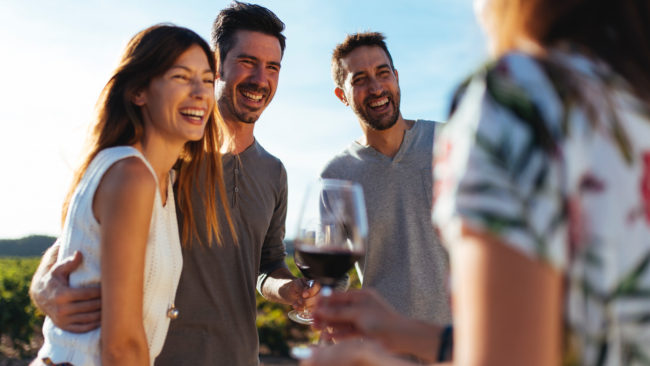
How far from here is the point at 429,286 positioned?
3.74 m

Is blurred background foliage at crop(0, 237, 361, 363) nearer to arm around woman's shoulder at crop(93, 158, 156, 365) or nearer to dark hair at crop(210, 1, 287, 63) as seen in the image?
dark hair at crop(210, 1, 287, 63)

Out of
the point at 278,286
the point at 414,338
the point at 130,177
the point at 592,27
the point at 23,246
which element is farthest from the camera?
the point at 23,246

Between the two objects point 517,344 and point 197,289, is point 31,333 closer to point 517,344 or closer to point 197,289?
point 197,289

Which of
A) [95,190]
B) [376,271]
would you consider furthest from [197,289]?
[376,271]

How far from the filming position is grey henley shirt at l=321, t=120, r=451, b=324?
3.73 m

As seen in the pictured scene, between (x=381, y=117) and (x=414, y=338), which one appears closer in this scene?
(x=414, y=338)

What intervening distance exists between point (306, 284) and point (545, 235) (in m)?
2.04

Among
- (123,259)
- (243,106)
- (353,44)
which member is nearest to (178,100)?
(123,259)

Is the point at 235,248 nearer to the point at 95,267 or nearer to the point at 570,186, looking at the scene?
the point at 95,267

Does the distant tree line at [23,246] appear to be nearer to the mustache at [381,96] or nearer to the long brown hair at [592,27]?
the mustache at [381,96]

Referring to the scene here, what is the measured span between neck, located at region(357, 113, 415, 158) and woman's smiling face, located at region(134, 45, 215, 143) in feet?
6.68

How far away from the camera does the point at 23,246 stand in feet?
82.9

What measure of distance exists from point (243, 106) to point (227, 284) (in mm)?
1505

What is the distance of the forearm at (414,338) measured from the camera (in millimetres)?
1308
